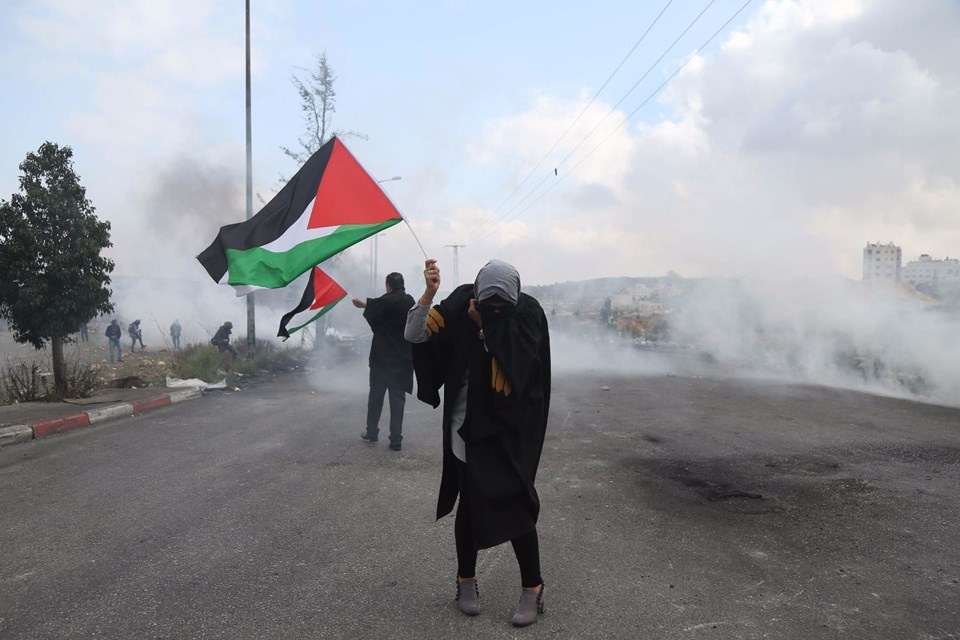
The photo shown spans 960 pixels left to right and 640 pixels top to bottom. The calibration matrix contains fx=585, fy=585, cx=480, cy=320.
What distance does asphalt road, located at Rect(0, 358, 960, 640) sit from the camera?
102 inches

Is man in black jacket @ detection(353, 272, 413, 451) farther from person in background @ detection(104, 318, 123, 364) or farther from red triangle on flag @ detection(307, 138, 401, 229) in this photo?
person in background @ detection(104, 318, 123, 364)

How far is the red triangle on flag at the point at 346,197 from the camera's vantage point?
574 centimetres

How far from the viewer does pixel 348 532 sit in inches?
144

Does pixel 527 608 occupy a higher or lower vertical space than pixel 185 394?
higher

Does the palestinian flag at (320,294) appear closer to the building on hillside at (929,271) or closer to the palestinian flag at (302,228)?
the palestinian flag at (302,228)

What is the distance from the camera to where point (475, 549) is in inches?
102

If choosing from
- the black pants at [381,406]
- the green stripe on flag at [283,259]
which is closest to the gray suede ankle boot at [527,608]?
the black pants at [381,406]

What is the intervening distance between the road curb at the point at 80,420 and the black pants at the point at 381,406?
12.5ft

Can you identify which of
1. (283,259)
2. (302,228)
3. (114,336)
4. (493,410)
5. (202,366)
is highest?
(302,228)

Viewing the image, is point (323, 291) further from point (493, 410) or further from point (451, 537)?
point (493, 410)

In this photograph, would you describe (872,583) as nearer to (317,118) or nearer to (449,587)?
(449,587)

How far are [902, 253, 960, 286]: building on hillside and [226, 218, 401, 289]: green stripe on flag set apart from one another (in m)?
12.2

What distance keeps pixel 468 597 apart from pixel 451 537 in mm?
924

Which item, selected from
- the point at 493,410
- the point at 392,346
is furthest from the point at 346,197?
the point at 493,410
